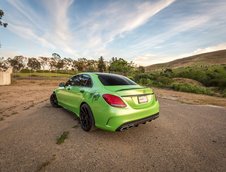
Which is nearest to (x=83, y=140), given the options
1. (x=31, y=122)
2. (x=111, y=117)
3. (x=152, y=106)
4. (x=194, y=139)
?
(x=111, y=117)

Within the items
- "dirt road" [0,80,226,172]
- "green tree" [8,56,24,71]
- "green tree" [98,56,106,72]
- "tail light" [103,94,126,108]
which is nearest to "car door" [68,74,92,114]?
"dirt road" [0,80,226,172]

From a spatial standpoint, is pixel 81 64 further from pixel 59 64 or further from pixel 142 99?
pixel 142 99

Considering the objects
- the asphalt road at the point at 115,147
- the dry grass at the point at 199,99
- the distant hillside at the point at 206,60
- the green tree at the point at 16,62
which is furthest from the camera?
the green tree at the point at 16,62

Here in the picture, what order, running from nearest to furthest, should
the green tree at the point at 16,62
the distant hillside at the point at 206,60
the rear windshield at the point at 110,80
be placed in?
the rear windshield at the point at 110,80
the distant hillside at the point at 206,60
the green tree at the point at 16,62

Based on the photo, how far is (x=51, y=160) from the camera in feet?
9.21

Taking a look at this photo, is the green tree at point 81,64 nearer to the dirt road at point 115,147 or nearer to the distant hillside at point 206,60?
the distant hillside at point 206,60

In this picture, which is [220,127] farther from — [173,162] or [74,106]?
[74,106]

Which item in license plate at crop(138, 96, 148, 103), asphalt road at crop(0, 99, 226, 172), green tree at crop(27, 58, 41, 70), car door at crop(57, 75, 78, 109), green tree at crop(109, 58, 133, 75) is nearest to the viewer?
asphalt road at crop(0, 99, 226, 172)

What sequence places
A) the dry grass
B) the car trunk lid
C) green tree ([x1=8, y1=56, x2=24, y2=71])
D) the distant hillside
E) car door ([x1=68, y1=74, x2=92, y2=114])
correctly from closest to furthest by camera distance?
the car trunk lid → car door ([x1=68, y1=74, x2=92, y2=114]) → the dry grass → the distant hillside → green tree ([x1=8, y1=56, x2=24, y2=71])

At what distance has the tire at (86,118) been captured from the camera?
3.82m

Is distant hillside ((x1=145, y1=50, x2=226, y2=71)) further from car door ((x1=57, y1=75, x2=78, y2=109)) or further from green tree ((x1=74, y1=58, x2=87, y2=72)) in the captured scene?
car door ((x1=57, y1=75, x2=78, y2=109))

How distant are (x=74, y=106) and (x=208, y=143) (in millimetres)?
3536

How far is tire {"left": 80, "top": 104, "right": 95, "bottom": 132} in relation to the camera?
382cm

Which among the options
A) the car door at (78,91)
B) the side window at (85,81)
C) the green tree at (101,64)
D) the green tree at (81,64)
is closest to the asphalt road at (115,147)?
the car door at (78,91)
